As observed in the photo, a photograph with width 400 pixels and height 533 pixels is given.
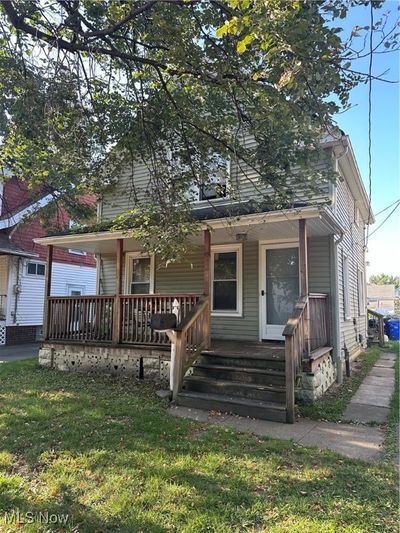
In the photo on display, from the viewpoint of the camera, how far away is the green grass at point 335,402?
215 inches

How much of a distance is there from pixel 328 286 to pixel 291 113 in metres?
4.64

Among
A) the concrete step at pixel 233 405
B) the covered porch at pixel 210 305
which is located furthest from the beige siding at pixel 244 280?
the concrete step at pixel 233 405

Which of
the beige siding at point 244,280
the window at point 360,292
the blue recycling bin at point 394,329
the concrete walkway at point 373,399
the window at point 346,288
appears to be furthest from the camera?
the blue recycling bin at point 394,329

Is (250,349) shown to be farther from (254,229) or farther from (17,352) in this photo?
(17,352)

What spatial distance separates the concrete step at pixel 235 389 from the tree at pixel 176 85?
2260 mm

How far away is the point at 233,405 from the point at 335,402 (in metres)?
1.83

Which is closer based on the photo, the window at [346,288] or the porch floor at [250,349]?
the porch floor at [250,349]

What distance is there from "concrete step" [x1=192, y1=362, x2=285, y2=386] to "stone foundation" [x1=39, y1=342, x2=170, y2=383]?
1.02 meters

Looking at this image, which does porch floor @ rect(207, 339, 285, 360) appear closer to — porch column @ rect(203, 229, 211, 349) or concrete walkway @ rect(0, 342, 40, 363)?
porch column @ rect(203, 229, 211, 349)

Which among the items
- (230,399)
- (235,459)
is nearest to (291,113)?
(235,459)

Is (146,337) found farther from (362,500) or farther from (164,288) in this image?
(362,500)

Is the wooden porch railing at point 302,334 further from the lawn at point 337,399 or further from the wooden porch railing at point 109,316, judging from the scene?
the wooden porch railing at point 109,316

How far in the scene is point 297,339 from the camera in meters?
5.75

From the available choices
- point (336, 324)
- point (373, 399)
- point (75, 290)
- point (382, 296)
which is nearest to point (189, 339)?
point (336, 324)
